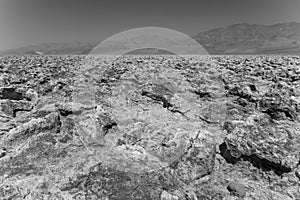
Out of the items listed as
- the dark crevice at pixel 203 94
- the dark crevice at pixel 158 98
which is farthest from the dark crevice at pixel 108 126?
the dark crevice at pixel 203 94

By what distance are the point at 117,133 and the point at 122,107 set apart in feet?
5.67

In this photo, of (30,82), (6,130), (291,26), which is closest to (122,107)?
(6,130)

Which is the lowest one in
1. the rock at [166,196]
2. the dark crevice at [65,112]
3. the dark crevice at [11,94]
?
the rock at [166,196]

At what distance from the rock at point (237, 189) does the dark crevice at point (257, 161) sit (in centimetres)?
54

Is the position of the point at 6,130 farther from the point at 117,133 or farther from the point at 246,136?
the point at 246,136

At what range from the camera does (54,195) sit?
9.22 ft

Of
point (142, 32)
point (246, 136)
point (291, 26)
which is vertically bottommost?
point (246, 136)

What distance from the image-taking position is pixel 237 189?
10.5 ft

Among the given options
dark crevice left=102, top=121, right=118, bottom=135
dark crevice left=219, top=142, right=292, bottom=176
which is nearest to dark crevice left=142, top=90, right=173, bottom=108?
dark crevice left=102, top=121, right=118, bottom=135

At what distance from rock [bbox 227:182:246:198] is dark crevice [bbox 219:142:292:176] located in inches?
21.1

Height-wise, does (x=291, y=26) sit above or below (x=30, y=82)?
above

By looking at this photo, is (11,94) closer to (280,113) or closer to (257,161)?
(257,161)

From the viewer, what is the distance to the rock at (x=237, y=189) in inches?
125

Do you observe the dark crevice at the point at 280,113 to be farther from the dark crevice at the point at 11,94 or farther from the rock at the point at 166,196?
the dark crevice at the point at 11,94
